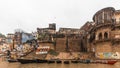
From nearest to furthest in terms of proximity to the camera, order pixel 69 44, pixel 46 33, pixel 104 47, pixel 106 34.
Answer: pixel 104 47, pixel 106 34, pixel 69 44, pixel 46 33

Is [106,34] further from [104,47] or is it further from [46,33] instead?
[46,33]

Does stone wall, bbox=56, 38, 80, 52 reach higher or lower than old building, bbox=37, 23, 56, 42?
lower

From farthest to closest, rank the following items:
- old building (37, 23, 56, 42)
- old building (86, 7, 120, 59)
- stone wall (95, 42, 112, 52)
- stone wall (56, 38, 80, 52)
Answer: old building (37, 23, 56, 42)
stone wall (56, 38, 80, 52)
stone wall (95, 42, 112, 52)
old building (86, 7, 120, 59)

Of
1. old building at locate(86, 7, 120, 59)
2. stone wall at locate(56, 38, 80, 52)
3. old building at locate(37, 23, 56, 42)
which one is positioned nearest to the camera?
old building at locate(86, 7, 120, 59)

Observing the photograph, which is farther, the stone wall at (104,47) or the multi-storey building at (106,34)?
the stone wall at (104,47)

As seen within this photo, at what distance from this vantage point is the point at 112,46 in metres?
33.4

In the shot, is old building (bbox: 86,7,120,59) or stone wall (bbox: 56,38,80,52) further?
stone wall (bbox: 56,38,80,52)

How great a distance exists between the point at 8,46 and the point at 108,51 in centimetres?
2650

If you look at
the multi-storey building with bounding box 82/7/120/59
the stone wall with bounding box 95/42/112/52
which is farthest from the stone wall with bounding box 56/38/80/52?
the stone wall with bounding box 95/42/112/52

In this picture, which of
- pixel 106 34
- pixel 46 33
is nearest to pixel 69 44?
pixel 46 33

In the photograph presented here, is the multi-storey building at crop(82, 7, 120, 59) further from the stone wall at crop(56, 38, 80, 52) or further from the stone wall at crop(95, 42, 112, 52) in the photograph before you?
the stone wall at crop(56, 38, 80, 52)

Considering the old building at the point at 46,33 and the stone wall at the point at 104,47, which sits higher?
the old building at the point at 46,33

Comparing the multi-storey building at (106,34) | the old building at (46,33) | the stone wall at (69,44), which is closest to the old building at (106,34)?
the multi-storey building at (106,34)

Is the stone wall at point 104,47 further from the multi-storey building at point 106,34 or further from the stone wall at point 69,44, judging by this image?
the stone wall at point 69,44
